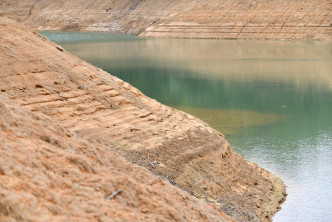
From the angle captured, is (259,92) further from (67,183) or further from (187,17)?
(187,17)

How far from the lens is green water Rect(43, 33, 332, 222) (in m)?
18.3

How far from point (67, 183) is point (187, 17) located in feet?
248

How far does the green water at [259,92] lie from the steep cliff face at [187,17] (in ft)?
12.4

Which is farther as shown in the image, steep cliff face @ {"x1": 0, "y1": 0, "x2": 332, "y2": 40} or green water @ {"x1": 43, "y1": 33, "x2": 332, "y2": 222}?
steep cliff face @ {"x1": 0, "y1": 0, "x2": 332, "y2": 40}

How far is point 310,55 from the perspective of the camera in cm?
5478

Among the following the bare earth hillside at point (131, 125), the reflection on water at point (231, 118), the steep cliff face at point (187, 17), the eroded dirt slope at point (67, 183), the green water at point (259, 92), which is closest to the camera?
the eroded dirt slope at point (67, 183)

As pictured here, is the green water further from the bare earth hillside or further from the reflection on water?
the bare earth hillside

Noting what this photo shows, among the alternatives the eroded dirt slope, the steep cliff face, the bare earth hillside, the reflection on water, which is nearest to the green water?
the reflection on water

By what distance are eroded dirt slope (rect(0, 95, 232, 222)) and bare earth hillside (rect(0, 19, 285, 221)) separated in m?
4.47

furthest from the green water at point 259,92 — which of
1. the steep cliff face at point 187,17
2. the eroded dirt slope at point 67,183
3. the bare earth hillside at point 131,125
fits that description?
the eroded dirt slope at point 67,183

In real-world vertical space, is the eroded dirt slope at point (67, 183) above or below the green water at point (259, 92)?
above

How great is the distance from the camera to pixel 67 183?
7121 mm

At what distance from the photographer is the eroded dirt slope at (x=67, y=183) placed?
21.0 ft

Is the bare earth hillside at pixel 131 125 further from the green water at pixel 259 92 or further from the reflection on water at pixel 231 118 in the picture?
the reflection on water at pixel 231 118
